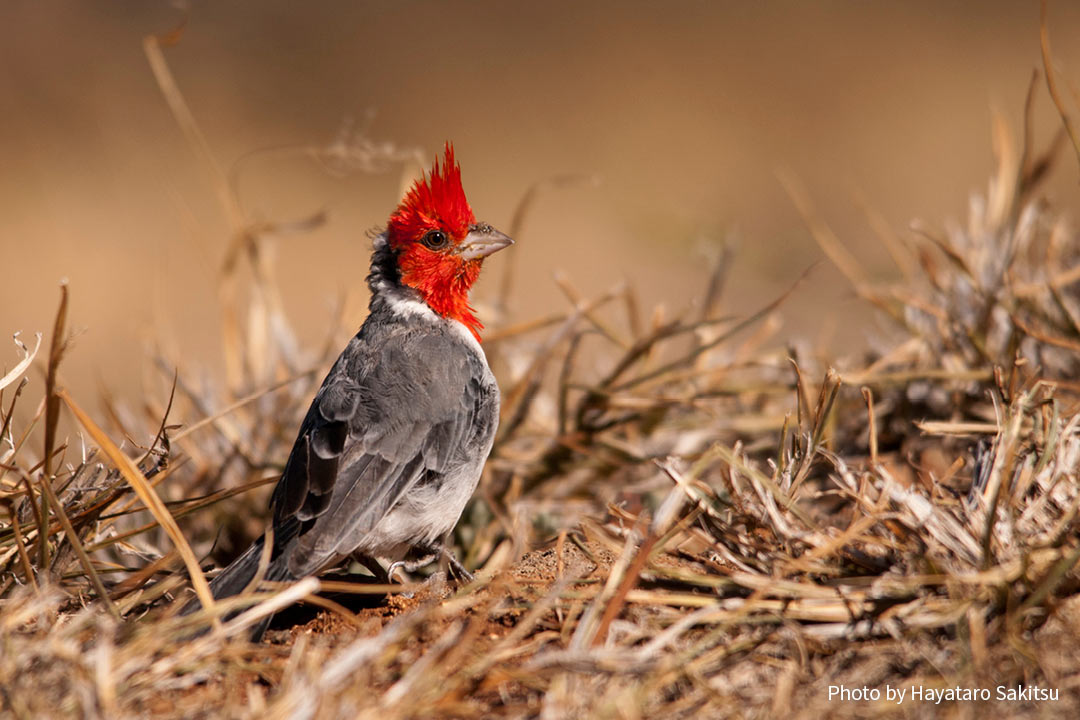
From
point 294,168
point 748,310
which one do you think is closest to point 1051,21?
A: point 748,310

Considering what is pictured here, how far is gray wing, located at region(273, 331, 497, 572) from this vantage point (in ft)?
9.38

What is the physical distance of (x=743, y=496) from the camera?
8.28 ft

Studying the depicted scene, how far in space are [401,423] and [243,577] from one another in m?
0.74

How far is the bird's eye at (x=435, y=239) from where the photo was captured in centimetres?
368

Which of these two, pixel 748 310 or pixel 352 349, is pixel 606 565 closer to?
pixel 352 349

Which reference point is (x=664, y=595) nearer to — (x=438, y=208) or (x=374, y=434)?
(x=374, y=434)

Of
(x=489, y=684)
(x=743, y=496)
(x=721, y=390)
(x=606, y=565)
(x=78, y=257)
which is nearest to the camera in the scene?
(x=489, y=684)

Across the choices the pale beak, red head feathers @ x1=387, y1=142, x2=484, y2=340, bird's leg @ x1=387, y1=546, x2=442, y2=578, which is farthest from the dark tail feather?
the pale beak

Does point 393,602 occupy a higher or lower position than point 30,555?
lower

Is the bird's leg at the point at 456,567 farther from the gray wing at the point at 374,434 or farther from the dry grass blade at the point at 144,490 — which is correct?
the dry grass blade at the point at 144,490

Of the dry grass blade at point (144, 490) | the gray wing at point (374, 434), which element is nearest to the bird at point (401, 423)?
the gray wing at point (374, 434)

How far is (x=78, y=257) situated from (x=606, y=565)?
22.7 ft

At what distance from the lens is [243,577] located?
259 centimetres

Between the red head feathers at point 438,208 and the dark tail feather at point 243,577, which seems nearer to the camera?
the dark tail feather at point 243,577
